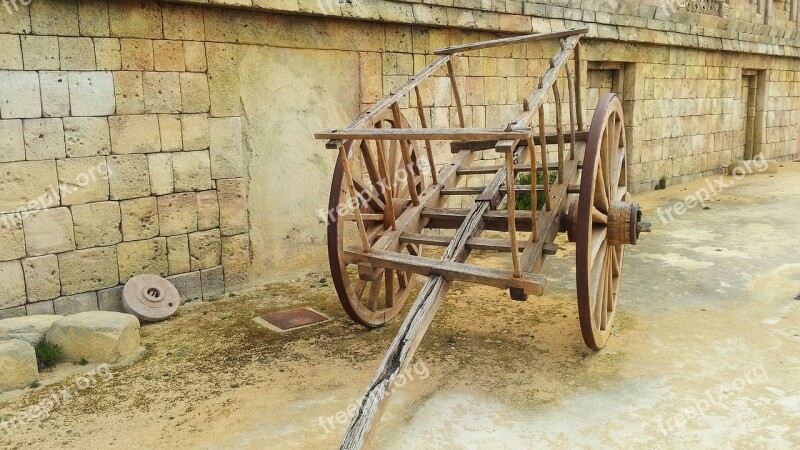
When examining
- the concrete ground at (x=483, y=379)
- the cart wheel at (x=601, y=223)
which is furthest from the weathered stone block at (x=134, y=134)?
the cart wheel at (x=601, y=223)

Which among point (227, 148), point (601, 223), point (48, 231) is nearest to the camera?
point (601, 223)

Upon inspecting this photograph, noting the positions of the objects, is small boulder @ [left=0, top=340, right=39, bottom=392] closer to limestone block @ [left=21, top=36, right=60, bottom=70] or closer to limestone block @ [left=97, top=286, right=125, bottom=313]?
limestone block @ [left=97, top=286, right=125, bottom=313]

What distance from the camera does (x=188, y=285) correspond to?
538 cm

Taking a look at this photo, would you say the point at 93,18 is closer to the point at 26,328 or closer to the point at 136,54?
the point at 136,54

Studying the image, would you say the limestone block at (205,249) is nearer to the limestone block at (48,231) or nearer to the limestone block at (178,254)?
the limestone block at (178,254)

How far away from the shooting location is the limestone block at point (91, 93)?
464cm

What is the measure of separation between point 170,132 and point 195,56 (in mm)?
666

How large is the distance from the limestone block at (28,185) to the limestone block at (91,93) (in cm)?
47

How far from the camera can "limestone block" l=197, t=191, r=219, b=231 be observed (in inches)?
213

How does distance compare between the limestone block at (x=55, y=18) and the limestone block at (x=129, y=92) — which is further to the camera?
the limestone block at (x=129, y=92)

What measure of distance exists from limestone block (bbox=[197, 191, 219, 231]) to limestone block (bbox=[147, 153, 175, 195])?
0.91 ft

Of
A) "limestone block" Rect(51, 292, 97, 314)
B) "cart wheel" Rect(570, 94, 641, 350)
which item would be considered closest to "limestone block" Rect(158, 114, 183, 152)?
"limestone block" Rect(51, 292, 97, 314)

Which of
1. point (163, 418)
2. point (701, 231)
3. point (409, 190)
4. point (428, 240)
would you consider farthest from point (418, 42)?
point (163, 418)

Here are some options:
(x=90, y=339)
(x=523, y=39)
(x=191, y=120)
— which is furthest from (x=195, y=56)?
(x=523, y=39)
